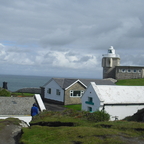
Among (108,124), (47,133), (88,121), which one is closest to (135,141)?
(108,124)

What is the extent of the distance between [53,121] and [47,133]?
2.70 metres

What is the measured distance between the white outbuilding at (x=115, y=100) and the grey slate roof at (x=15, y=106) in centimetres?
777

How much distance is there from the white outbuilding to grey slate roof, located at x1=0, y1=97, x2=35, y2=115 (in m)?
7.77

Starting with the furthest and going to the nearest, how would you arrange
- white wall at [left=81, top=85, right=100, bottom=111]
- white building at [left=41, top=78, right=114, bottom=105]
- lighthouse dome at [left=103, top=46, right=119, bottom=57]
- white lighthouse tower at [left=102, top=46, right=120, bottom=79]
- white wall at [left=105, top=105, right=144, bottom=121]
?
lighthouse dome at [left=103, top=46, right=119, bottom=57] < white lighthouse tower at [left=102, top=46, right=120, bottom=79] < white building at [left=41, top=78, right=114, bottom=105] < white wall at [left=81, top=85, right=100, bottom=111] < white wall at [left=105, top=105, right=144, bottom=121]

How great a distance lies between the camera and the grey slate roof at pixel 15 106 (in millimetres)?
22188

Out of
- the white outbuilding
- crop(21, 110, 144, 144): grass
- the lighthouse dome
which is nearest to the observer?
crop(21, 110, 144, 144): grass

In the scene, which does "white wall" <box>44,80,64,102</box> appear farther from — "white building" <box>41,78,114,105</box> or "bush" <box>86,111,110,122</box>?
"bush" <box>86,111,110,122</box>

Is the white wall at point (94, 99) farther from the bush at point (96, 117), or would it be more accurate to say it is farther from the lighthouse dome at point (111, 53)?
the lighthouse dome at point (111, 53)

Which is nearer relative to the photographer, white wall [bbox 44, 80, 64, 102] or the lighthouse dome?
white wall [bbox 44, 80, 64, 102]

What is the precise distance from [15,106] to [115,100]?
11216mm

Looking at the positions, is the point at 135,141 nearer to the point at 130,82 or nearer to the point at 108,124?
the point at 108,124

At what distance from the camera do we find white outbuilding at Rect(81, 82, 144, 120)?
26.5 metres

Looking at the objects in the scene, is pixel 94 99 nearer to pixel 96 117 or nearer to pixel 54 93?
pixel 96 117

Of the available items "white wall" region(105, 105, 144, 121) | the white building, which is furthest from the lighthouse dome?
"white wall" region(105, 105, 144, 121)
